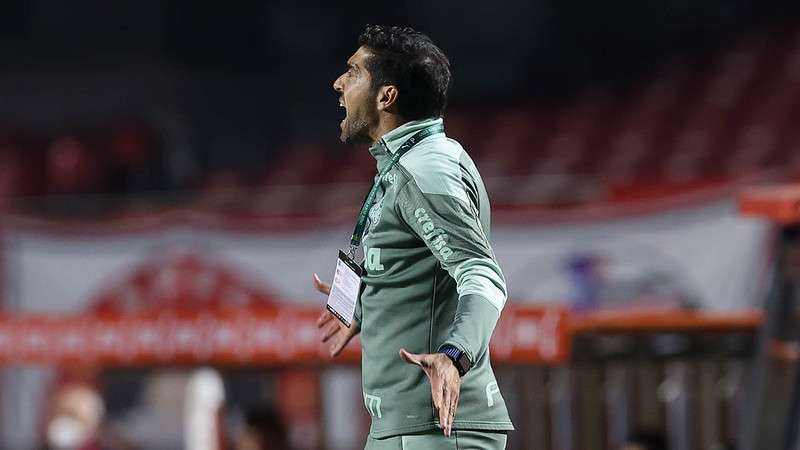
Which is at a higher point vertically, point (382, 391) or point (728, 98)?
point (728, 98)

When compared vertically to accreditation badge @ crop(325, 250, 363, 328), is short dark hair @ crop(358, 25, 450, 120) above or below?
above

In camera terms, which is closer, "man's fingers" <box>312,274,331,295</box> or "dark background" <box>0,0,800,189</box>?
"man's fingers" <box>312,274,331,295</box>

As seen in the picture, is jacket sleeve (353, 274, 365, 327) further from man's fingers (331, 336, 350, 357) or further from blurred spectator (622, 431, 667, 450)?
blurred spectator (622, 431, 667, 450)

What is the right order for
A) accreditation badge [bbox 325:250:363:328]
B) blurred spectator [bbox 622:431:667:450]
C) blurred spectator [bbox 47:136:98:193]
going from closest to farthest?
accreditation badge [bbox 325:250:363:328] < blurred spectator [bbox 622:431:667:450] < blurred spectator [bbox 47:136:98:193]

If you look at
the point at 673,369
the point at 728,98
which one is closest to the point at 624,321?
the point at 673,369

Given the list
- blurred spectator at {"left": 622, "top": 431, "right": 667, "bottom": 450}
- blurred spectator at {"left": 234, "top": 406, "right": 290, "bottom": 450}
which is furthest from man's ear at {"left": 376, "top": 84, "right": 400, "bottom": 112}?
blurred spectator at {"left": 234, "top": 406, "right": 290, "bottom": 450}

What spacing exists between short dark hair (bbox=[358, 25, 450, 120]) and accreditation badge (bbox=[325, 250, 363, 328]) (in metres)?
0.32

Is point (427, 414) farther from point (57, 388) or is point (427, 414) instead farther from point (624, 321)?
point (57, 388)

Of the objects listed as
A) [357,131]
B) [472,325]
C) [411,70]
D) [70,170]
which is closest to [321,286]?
[357,131]

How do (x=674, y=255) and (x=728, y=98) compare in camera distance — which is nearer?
(x=674, y=255)

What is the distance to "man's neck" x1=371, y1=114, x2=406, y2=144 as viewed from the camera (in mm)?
2904

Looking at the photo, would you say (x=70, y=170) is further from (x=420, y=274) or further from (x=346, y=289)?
(x=420, y=274)

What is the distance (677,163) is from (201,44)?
6.42 metres

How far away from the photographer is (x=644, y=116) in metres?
11.9
